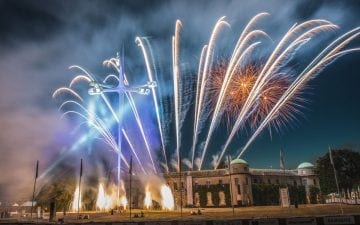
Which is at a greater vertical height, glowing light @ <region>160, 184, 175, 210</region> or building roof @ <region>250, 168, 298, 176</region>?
building roof @ <region>250, 168, 298, 176</region>

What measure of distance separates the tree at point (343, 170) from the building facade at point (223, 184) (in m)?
11.8

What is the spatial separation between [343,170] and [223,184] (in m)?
34.9

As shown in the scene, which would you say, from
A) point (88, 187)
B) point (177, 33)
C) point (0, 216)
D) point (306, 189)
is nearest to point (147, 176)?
point (88, 187)

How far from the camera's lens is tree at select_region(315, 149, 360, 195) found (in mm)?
92312

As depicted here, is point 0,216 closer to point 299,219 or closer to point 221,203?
point 299,219

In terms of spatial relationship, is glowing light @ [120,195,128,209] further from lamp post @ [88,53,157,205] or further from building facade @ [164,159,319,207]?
building facade @ [164,159,319,207]

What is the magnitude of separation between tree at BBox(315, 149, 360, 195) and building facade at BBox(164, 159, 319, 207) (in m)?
11.8

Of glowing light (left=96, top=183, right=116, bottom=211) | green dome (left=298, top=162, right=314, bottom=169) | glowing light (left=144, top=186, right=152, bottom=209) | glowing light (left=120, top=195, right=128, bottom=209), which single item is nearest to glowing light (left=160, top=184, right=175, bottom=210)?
glowing light (left=144, top=186, right=152, bottom=209)

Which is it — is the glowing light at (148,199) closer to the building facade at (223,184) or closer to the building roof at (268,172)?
the building facade at (223,184)

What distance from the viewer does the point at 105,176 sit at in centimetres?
8269

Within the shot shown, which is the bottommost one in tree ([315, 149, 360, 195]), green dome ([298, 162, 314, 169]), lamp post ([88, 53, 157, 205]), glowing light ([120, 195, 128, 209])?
glowing light ([120, 195, 128, 209])

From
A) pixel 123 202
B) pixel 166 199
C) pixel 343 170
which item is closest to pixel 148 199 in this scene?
pixel 166 199

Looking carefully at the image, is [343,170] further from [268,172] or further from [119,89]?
[119,89]

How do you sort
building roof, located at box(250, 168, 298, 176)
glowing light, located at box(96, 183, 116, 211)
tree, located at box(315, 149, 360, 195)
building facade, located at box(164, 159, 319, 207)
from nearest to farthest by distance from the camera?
glowing light, located at box(96, 183, 116, 211) < tree, located at box(315, 149, 360, 195) < building facade, located at box(164, 159, 319, 207) < building roof, located at box(250, 168, 298, 176)
